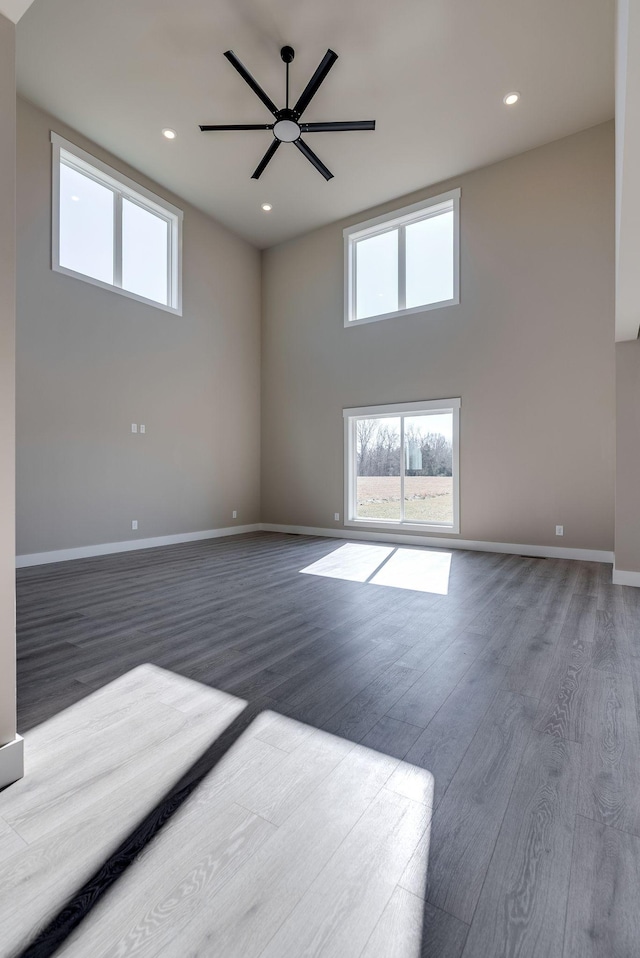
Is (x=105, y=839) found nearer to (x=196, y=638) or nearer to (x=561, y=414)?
(x=196, y=638)

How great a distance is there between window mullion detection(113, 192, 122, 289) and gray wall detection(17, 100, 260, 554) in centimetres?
29

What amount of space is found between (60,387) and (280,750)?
5.05m

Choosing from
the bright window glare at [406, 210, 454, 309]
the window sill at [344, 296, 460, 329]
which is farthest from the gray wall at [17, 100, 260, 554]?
the bright window glare at [406, 210, 454, 309]

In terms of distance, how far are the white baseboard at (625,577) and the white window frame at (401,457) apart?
7.22ft

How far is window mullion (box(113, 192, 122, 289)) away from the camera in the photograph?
18.9ft

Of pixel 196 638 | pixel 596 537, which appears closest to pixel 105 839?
pixel 196 638

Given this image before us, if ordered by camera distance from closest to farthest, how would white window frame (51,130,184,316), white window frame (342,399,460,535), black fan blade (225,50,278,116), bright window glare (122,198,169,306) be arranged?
1. black fan blade (225,50,278,116)
2. white window frame (51,130,184,316)
3. bright window glare (122,198,169,306)
4. white window frame (342,399,460,535)

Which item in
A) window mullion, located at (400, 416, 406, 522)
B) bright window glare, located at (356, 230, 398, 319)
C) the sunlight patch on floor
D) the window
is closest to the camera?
the sunlight patch on floor

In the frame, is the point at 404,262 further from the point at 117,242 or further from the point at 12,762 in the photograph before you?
the point at 12,762

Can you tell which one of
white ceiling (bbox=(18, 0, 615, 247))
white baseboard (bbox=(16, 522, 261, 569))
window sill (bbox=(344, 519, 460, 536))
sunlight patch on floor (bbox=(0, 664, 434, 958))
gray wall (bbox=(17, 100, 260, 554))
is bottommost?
sunlight patch on floor (bbox=(0, 664, 434, 958))

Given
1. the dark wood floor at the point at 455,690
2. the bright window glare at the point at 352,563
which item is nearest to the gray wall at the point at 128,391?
the dark wood floor at the point at 455,690

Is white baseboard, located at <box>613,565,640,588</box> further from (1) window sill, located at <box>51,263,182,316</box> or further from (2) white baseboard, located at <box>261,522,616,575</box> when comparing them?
(1) window sill, located at <box>51,263,182,316</box>

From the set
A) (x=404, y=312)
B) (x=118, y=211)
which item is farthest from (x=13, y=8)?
(x=404, y=312)

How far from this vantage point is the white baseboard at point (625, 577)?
3.87 metres
